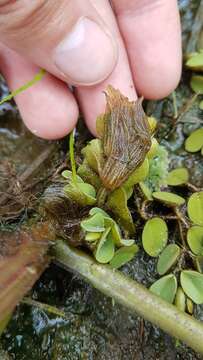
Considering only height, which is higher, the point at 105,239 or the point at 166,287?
the point at 105,239

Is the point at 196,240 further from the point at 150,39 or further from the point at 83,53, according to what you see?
the point at 150,39

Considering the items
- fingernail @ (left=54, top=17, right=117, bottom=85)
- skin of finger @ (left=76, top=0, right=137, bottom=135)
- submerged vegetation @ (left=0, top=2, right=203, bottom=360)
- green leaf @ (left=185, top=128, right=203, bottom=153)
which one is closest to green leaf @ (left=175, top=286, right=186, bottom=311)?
submerged vegetation @ (left=0, top=2, right=203, bottom=360)

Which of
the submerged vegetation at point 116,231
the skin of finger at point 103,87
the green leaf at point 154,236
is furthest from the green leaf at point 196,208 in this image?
the skin of finger at point 103,87

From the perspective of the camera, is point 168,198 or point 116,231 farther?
point 168,198

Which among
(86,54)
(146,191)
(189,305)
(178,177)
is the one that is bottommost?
(189,305)

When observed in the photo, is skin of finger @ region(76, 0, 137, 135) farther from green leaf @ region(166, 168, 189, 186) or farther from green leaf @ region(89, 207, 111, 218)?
green leaf @ region(89, 207, 111, 218)

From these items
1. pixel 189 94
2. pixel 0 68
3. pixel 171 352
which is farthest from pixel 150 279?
pixel 0 68

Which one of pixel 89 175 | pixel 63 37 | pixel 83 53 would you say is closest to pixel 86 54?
pixel 83 53

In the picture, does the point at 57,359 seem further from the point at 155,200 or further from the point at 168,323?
the point at 155,200
